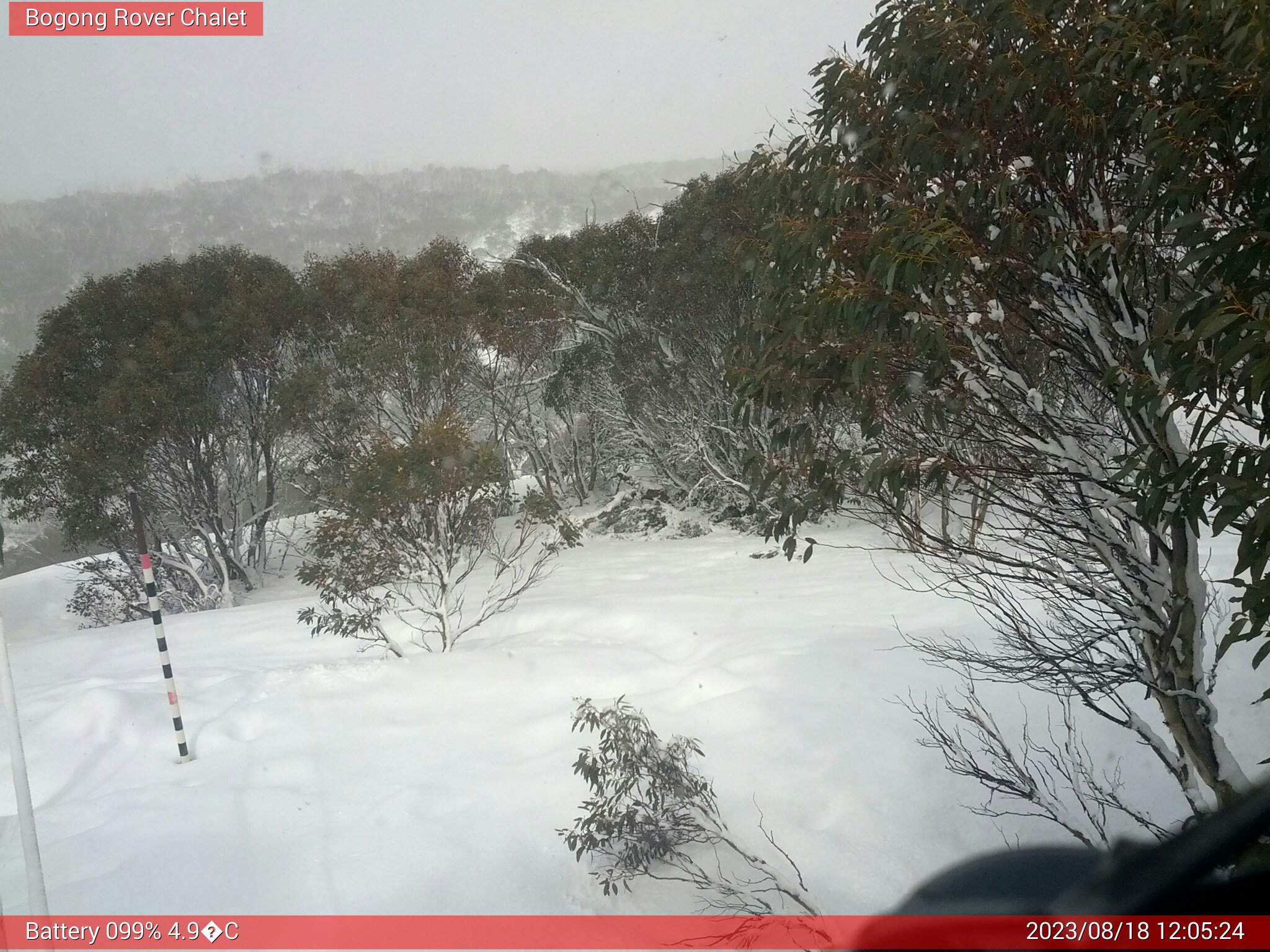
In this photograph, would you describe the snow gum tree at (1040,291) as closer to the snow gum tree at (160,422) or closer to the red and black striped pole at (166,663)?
the red and black striped pole at (166,663)

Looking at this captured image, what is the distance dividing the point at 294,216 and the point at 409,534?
25065 millimetres

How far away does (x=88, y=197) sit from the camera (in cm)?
2122

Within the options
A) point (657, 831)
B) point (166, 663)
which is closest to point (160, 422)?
point (166, 663)

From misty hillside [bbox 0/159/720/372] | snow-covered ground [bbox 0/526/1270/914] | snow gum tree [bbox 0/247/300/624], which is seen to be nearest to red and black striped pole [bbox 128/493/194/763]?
snow-covered ground [bbox 0/526/1270/914]

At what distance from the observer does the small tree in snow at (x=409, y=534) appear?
643cm

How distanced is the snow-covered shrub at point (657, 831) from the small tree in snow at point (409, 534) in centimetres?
333

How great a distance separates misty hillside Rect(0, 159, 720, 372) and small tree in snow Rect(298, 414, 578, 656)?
21.3 ft

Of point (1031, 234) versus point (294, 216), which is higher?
point (294, 216)

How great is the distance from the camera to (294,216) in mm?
27594

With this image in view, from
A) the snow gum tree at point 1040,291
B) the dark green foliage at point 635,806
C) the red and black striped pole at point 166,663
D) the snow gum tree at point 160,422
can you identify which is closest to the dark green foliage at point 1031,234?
the snow gum tree at point 1040,291

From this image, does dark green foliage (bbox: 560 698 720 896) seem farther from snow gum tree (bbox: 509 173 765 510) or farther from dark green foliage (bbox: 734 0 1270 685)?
snow gum tree (bbox: 509 173 765 510)

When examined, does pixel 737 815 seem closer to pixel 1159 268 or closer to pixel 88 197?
pixel 1159 268

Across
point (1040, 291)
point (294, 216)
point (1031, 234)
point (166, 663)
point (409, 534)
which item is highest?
point (294, 216)

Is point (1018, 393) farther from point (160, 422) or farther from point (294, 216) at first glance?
point (294, 216)
